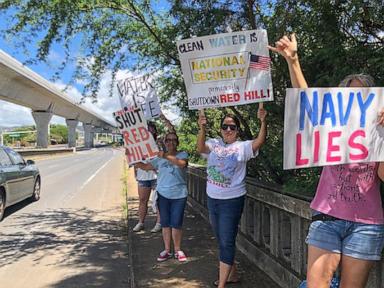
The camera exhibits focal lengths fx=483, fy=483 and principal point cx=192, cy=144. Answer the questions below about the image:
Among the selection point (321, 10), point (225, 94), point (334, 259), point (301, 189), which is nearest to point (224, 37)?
point (225, 94)

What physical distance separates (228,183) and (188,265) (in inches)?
68.2

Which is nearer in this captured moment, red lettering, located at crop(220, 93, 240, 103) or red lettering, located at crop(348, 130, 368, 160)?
red lettering, located at crop(348, 130, 368, 160)

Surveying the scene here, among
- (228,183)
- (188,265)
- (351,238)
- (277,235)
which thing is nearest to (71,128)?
(188,265)

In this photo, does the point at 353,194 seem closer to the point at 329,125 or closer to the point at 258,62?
the point at 329,125

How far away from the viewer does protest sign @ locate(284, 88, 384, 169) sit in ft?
9.48

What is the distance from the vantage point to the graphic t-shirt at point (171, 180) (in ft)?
20.1

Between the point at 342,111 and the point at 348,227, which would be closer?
the point at 348,227

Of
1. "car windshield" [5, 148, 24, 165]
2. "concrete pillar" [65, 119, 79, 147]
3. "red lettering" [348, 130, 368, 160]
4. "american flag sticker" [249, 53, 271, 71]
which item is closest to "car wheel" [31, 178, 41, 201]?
"car windshield" [5, 148, 24, 165]

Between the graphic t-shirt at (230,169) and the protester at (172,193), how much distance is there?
1308 millimetres

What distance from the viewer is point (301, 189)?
15.0 ft

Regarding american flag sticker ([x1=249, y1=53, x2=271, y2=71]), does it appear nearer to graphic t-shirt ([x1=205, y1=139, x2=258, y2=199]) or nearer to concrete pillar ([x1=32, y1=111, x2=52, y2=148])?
graphic t-shirt ([x1=205, y1=139, x2=258, y2=199])

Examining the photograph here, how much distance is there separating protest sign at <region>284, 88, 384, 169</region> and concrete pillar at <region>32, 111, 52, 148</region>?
63021 mm

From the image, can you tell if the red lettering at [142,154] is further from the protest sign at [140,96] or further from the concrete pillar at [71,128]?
the concrete pillar at [71,128]

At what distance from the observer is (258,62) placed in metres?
4.57
